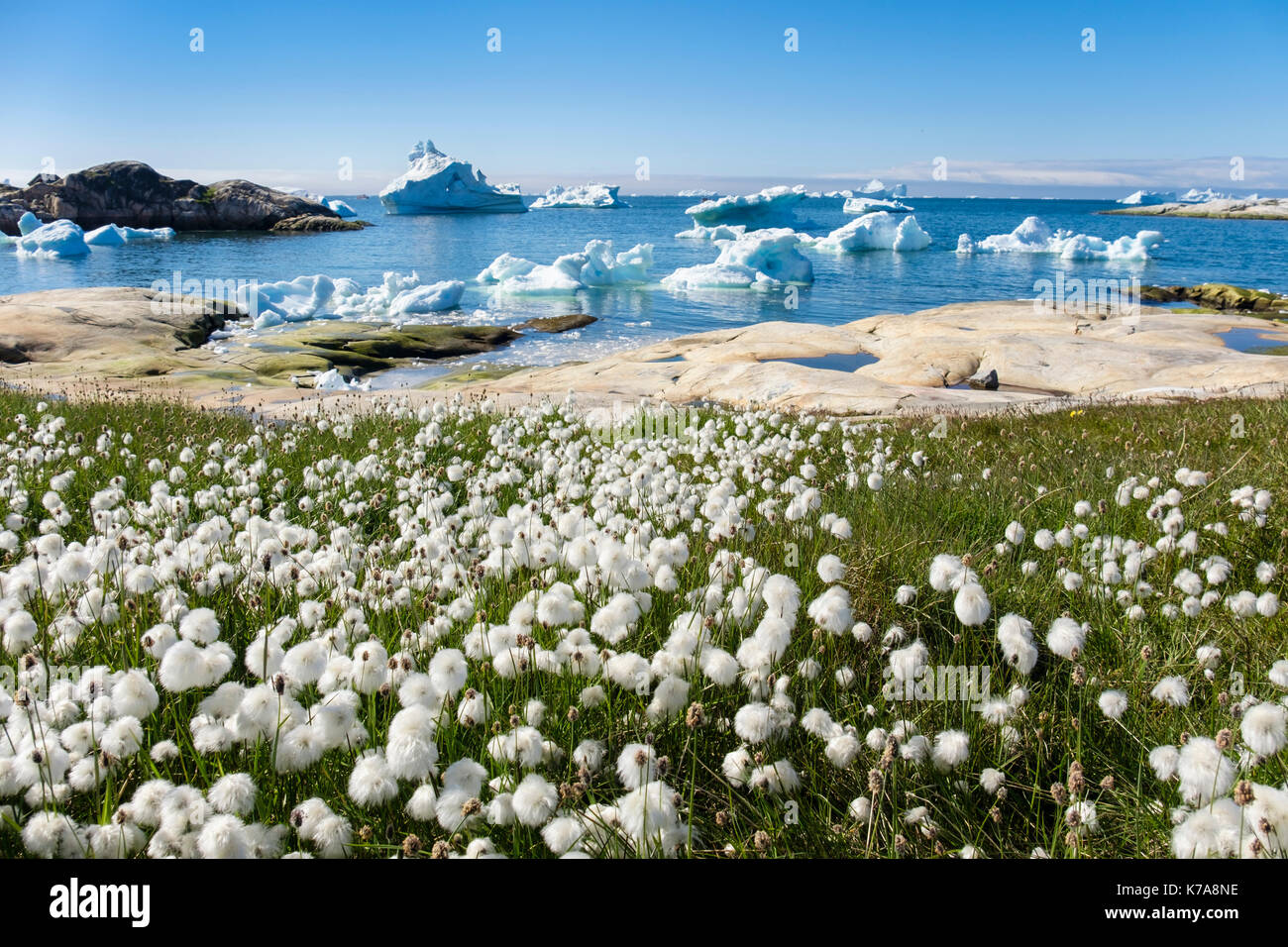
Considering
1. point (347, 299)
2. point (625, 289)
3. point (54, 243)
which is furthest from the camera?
point (54, 243)

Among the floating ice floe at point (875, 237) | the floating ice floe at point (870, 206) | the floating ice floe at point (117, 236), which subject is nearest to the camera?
the floating ice floe at point (875, 237)

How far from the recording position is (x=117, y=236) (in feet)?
274

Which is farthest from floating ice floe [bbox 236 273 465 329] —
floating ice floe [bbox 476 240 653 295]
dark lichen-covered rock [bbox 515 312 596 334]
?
floating ice floe [bbox 476 240 653 295]

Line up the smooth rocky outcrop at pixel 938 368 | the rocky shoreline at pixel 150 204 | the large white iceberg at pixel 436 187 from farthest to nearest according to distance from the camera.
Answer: the large white iceberg at pixel 436 187 < the rocky shoreline at pixel 150 204 < the smooth rocky outcrop at pixel 938 368

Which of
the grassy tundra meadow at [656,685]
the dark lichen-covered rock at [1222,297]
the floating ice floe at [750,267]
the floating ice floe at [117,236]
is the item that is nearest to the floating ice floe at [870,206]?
the floating ice floe at [750,267]

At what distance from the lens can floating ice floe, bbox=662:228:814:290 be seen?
175ft

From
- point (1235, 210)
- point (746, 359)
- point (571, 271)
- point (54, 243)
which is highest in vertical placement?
point (1235, 210)

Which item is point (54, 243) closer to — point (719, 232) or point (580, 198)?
point (719, 232)

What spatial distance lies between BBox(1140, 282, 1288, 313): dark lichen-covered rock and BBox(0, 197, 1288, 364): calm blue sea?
10239mm

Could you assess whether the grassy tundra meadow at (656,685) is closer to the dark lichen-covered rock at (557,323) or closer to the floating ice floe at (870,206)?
the dark lichen-covered rock at (557,323)

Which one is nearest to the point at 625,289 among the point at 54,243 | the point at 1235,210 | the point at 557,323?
the point at 557,323

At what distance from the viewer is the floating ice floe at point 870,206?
143 metres

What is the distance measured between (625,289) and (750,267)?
29.1 feet

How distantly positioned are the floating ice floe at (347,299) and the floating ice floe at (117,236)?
5324 cm
